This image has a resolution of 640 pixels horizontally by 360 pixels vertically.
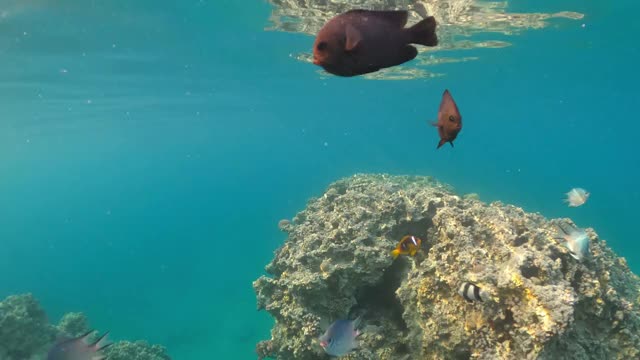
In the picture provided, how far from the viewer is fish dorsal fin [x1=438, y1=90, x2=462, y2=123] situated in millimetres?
3307

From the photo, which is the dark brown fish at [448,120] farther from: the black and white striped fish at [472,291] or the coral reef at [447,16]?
the coral reef at [447,16]

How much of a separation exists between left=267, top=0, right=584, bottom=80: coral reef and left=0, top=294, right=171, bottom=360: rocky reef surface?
13033 mm

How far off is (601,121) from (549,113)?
18.1 metres

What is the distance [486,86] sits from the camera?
45906 mm

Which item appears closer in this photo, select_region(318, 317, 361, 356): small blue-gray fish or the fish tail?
the fish tail

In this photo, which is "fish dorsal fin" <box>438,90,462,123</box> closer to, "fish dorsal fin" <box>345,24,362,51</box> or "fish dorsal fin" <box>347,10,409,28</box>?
"fish dorsal fin" <box>347,10,409,28</box>

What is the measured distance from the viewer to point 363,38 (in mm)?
2301

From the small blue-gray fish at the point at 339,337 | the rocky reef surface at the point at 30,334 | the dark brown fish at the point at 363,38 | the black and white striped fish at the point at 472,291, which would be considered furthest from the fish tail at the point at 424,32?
the rocky reef surface at the point at 30,334

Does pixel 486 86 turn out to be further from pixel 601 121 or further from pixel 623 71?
pixel 601 121

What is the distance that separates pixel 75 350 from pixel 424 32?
15.6ft

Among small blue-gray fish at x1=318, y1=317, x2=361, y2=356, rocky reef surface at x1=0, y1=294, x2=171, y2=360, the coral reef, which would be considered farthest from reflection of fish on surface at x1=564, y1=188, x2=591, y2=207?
rocky reef surface at x1=0, y1=294, x2=171, y2=360

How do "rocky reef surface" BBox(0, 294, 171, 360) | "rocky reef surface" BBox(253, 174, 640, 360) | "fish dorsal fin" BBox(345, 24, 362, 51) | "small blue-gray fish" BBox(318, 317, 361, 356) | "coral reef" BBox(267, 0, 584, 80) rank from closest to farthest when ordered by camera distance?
"fish dorsal fin" BBox(345, 24, 362, 51), "small blue-gray fish" BBox(318, 317, 361, 356), "rocky reef surface" BBox(253, 174, 640, 360), "rocky reef surface" BBox(0, 294, 171, 360), "coral reef" BBox(267, 0, 584, 80)

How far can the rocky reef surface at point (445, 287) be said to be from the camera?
5.62m

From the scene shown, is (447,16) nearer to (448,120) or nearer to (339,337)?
(339,337)
